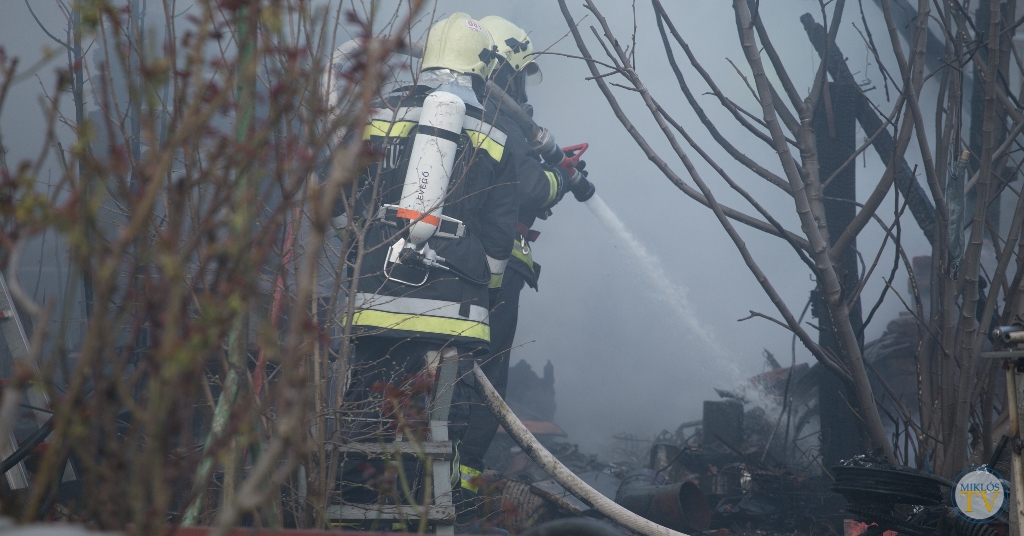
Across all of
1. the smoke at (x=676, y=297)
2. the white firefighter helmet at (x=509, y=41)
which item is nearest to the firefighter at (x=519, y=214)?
the white firefighter helmet at (x=509, y=41)

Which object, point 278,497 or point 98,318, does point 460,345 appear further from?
point 98,318

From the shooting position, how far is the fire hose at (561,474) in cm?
323

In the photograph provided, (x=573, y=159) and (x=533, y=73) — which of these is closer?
(x=573, y=159)

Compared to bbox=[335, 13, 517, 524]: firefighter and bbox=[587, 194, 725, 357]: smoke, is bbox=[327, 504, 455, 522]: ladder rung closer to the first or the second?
bbox=[335, 13, 517, 524]: firefighter

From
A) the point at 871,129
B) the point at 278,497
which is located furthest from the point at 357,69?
the point at 871,129

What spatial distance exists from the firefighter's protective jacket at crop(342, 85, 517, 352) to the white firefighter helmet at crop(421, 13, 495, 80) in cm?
56

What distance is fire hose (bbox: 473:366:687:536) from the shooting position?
323 cm

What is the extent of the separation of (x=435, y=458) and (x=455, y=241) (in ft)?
3.84

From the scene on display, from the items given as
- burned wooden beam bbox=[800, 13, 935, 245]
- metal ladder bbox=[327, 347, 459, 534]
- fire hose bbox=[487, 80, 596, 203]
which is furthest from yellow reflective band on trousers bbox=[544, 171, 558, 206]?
burned wooden beam bbox=[800, 13, 935, 245]

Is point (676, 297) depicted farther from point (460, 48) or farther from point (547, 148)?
point (460, 48)

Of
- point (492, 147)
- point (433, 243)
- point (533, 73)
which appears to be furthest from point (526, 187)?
point (533, 73)

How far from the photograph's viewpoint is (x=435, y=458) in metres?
3.04

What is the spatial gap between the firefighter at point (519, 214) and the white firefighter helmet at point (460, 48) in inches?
5.6

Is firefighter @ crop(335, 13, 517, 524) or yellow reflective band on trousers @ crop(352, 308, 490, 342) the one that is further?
firefighter @ crop(335, 13, 517, 524)
